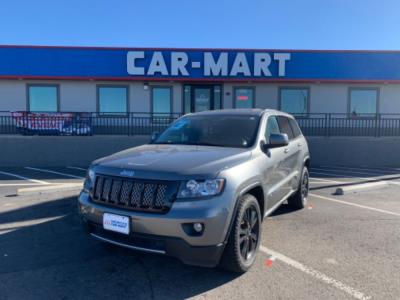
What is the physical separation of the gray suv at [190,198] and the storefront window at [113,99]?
1253 centimetres

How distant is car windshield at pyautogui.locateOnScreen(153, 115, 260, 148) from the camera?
4.50 metres

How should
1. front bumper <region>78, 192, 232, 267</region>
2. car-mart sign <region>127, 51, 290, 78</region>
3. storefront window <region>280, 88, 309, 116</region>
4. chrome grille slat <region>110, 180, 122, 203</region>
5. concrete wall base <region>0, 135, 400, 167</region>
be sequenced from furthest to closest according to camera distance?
1. storefront window <region>280, 88, 309, 116</region>
2. car-mart sign <region>127, 51, 290, 78</region>
3. concrete wall base <region>0, 135, 400, 167</region>
4. chrome grille slat <region>110, 180, 122, 203</region>
5. front bumper <region>78, 192, 232, 267</region>

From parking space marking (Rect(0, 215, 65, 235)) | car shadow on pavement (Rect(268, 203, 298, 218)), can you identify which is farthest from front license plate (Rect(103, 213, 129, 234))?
car shadow on pavement (Rect(268, 203, 298, 218))

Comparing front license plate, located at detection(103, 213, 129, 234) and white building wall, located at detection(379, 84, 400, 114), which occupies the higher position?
white building wall, located at detection(379, 84, 400, 114)

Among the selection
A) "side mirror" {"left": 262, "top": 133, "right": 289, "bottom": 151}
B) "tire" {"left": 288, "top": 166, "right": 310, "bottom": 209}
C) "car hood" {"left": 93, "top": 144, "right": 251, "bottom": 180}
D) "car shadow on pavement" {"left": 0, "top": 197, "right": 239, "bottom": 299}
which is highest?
"side mirror" {"left": 262, "top": 133, "right": 289, "bottom": 151}

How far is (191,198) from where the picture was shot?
323cm

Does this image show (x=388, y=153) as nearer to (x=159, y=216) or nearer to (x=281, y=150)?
(x=281, y=150)

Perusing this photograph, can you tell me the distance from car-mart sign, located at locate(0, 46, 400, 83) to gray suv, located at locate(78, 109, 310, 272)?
11.8 m

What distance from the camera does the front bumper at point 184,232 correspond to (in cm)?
315

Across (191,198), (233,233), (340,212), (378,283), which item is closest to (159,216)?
(191,198)

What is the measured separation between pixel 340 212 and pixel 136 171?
447cm

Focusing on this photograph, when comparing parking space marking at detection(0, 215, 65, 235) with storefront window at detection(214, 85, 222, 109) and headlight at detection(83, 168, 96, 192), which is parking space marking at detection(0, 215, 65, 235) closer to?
headlight at detection(83, 168, 96, 192)

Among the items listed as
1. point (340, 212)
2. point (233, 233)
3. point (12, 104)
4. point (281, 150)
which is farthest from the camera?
point (12, 104)

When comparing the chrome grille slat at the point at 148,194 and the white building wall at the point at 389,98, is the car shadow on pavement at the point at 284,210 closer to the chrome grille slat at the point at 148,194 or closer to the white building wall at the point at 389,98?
the chrome grille slat at the point at 148,194
